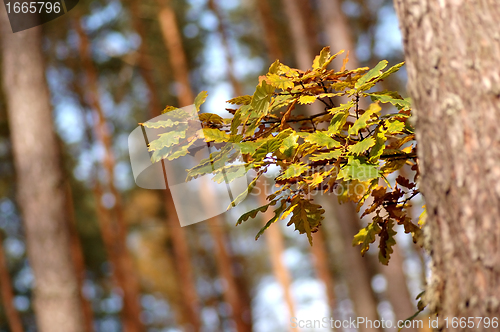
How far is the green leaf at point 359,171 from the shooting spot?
3.37 ft

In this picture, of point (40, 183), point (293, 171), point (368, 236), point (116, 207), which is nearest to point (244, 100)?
point (293, 171)

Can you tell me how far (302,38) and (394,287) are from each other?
13.4ft

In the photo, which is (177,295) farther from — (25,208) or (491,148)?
(491,148)

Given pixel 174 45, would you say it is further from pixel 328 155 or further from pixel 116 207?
pixel 328 155

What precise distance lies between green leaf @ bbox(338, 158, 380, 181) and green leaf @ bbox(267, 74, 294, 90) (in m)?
0.29

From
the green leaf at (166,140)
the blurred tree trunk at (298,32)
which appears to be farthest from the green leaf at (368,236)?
the blurred tree trunk at (298,32)

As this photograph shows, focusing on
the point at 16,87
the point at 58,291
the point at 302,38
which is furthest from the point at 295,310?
the point at 16,87

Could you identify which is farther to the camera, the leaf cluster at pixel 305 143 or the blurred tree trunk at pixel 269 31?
the blurred tree trunk at pixel 269 31

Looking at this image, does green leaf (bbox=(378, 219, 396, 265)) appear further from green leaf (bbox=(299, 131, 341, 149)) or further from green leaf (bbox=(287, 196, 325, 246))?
green leaf (bbox=(299, 131, 341, 149))

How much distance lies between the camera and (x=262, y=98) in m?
1.19

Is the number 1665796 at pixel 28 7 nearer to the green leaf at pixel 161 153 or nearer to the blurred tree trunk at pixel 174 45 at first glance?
the green leaf at pixel 161 153

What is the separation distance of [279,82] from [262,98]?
0.07 metres

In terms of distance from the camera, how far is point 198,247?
17.1 m

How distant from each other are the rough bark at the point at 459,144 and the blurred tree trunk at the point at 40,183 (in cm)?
365
